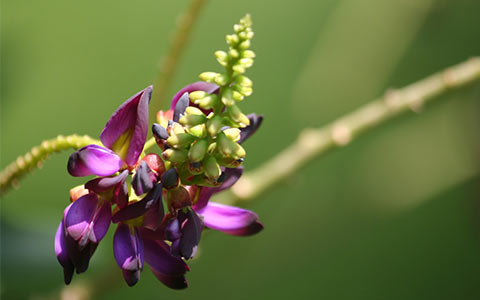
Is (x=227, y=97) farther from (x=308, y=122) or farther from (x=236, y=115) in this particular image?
(x=308, y=122)

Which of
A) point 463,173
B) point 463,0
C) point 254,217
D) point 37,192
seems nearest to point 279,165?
point 254,217

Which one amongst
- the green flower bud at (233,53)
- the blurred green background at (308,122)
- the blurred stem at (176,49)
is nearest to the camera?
the green flower bud at (233,53)

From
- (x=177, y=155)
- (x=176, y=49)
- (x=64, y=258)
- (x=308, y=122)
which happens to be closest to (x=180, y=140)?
(x=177, y=155)

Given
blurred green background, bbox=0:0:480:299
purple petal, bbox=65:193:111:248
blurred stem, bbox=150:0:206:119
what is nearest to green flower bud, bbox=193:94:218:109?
purple petal, bbox=65:193:111:248

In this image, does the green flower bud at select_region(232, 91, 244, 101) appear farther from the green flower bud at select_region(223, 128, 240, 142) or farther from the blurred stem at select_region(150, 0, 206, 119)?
the blurred stem at select_region(150, 0, 206, 119)

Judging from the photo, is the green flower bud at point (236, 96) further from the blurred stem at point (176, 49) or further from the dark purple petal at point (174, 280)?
the blurred stem at point (176, 49)

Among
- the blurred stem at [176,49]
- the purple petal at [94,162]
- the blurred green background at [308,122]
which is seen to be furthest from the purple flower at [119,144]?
the blurred green background at [308,122]
